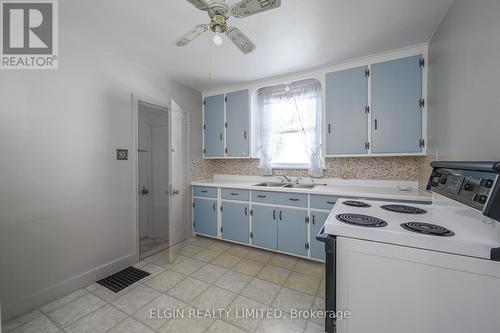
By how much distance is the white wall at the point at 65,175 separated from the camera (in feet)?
5.11

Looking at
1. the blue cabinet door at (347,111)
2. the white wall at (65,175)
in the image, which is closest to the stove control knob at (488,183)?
the blue cabinet door at (347,111)

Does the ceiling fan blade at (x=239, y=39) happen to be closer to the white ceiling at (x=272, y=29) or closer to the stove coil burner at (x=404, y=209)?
the white ceiling at (x=272, y=29)

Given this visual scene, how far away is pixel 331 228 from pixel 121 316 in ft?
5.83

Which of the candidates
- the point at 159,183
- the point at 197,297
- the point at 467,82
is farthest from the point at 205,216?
the point at 467,82

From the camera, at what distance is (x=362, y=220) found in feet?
3.50

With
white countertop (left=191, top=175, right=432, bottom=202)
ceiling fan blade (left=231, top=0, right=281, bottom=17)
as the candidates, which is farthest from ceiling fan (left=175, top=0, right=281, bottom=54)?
white countertop (left=191, top=175, right=432, bottom=202)

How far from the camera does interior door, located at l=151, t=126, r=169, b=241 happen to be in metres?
2.93

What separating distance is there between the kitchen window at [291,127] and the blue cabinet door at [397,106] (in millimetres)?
696

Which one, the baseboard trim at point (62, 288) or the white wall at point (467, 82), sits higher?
the white wall at point (467, 82)

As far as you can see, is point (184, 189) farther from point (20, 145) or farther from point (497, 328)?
point (497, 328)

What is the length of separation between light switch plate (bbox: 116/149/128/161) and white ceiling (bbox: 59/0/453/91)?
1.09 m

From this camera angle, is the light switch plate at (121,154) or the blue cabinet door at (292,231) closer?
the light switch plate at (121,154)

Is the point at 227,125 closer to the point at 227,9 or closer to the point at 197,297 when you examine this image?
the point at 227,9

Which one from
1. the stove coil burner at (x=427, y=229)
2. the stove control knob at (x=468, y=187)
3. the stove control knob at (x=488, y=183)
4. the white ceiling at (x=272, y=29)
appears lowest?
the stove coil burner at (x=427, y=229)
